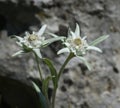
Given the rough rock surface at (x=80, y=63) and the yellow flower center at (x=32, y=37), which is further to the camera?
the rough rock surface at (x=80, y=63)

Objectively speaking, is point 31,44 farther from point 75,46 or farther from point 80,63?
point 80,63

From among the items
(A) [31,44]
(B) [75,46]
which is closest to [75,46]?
(B) [75,46]

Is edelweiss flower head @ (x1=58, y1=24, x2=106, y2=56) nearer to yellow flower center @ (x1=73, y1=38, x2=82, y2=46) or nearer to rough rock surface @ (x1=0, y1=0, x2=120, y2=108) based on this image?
yellow flower center @ (x1=73, y1=38, x2=82, y2=46)

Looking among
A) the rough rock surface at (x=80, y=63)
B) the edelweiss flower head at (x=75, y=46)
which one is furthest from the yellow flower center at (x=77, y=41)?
the rough rock surface at (x=80, y=63)

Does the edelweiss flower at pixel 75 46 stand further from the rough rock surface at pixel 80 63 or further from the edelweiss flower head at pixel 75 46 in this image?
the rough rock surface at pixel 80 63

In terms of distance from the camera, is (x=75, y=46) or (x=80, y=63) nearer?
(x=75, y=46)

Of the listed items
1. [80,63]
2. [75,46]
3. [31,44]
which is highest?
[80,63]

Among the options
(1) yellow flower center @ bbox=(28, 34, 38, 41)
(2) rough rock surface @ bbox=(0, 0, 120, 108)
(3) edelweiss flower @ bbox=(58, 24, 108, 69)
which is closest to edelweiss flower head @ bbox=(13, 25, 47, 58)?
(1) yellow flower center @ bbox=(28, 34, 38, 41)

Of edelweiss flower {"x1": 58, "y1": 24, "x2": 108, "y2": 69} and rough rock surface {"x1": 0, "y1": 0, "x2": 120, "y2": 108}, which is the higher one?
rough rock surface {"x1": 0, "y1": 0, "x2": 120, "y2": 108}

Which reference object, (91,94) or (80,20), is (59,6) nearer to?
(80,20)
